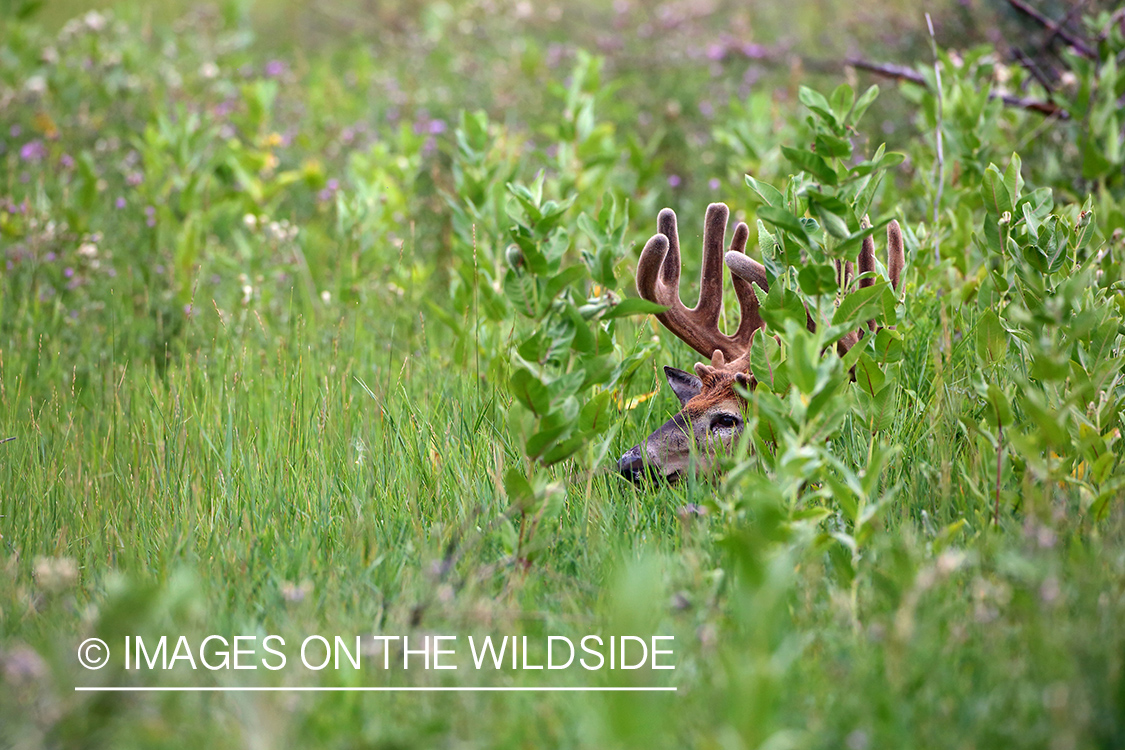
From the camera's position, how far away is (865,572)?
2.15 metres

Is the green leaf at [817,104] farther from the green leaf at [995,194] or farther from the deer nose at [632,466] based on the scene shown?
the deer nose at [632,466]

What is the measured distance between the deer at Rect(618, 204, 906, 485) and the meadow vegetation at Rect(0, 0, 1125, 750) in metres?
0.11

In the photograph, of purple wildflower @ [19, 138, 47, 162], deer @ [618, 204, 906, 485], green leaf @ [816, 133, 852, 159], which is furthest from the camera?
purple wildflower @ [19, 138, 47, 162]

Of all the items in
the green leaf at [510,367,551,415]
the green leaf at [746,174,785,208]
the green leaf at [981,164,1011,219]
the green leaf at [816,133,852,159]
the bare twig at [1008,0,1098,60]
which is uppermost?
the bare twig at [1008,0,1098,60]

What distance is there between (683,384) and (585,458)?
51cm

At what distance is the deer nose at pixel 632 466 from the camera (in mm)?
2896

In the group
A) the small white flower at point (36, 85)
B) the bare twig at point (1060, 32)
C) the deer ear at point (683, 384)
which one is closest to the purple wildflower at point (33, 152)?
the small white flower at point (36, 85)

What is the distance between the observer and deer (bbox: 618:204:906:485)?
9.37 feet

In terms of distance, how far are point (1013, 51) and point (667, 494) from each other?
4.35 metres

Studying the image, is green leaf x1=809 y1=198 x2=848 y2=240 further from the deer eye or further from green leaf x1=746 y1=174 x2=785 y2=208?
the deer eye

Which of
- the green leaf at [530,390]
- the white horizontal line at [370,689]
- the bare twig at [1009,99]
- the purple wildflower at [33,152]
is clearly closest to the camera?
the white horizontal line at [370,689]

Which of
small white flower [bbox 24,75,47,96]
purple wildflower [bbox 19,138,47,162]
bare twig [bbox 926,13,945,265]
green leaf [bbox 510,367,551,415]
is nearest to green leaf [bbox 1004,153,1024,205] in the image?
A: bare twig [bbox 926,13,945,265]

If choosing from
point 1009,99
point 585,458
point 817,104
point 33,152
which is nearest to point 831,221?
point 817,104

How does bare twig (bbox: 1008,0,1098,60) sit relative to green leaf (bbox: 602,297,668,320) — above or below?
above
